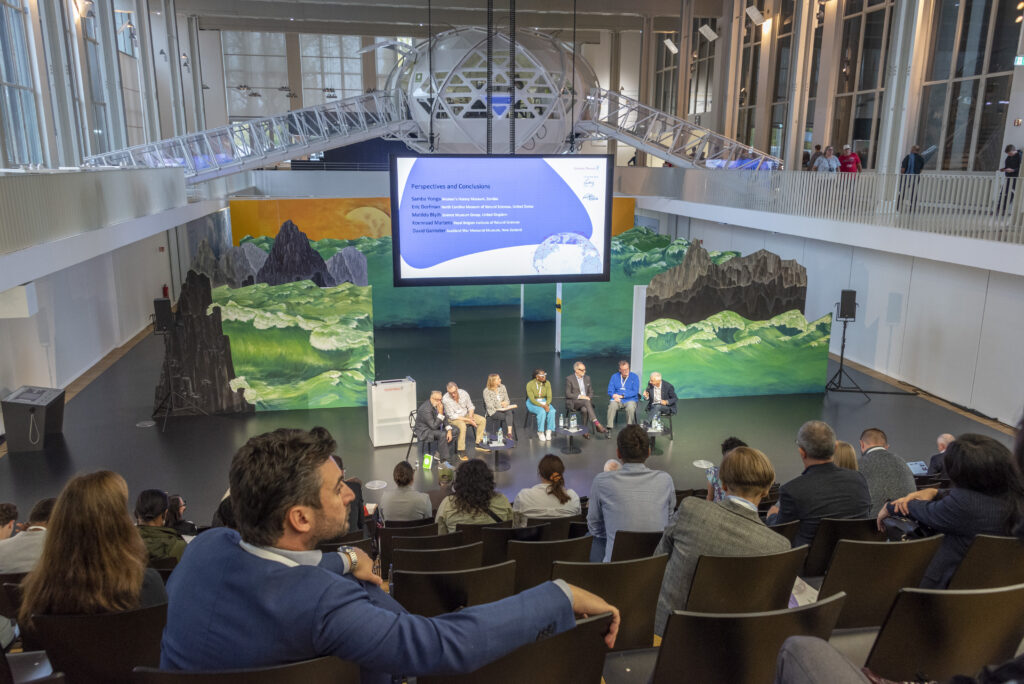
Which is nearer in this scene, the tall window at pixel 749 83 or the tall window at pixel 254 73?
the tall window at pixel 749 83

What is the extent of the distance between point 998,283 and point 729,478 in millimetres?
10505

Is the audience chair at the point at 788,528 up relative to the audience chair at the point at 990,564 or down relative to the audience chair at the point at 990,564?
down

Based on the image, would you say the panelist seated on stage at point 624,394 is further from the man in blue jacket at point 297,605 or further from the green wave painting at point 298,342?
the man in blue jacket at point 297,605

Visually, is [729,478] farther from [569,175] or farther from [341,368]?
[341,368]

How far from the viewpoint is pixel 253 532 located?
1.55 m

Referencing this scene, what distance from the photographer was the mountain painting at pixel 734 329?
1213 centimetres

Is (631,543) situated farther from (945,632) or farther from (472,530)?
(945,632)

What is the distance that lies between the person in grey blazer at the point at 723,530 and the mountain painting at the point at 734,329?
356 inches

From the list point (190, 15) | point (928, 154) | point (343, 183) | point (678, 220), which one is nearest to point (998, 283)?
point (928, 154)

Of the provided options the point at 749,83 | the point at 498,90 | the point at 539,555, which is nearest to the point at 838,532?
the point at 539,555

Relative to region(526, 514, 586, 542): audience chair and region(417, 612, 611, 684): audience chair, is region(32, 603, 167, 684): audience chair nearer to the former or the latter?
region(417, 612, 611, 684): audience chair

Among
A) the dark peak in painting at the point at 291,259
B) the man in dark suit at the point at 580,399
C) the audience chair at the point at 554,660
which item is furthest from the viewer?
the dark peak in painting at the point at 291,259

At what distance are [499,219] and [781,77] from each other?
56.2ft

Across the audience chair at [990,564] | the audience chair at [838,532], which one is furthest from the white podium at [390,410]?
the audience chair at [990,564]
